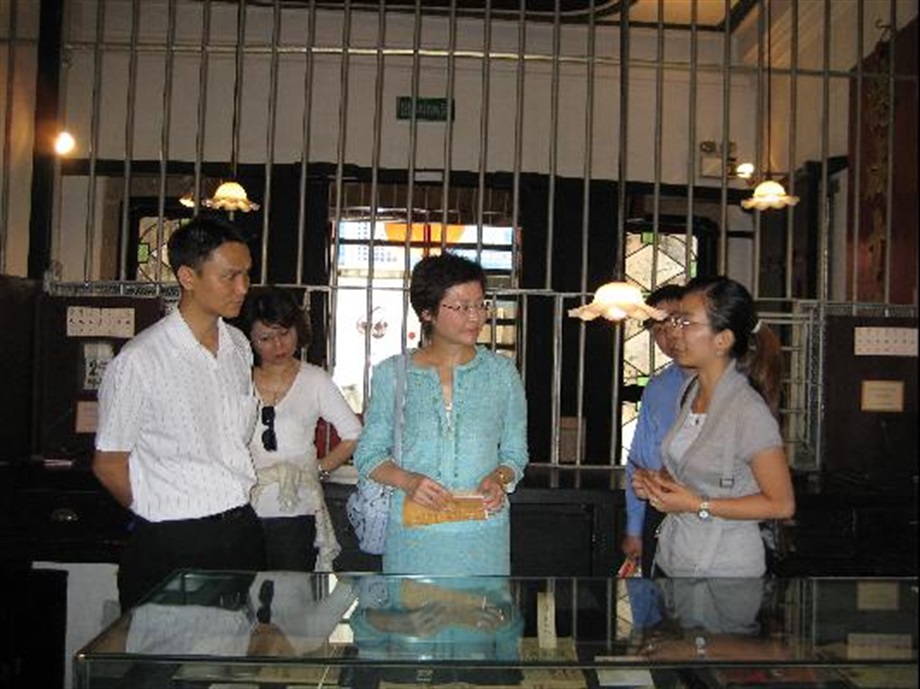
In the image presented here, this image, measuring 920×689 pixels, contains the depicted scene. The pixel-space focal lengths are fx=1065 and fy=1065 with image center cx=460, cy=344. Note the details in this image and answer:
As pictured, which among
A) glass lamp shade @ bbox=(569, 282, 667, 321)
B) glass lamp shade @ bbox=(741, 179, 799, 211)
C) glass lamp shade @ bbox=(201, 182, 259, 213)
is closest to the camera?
glass lamp shade @ bbox=(569, 282, 667, 321)

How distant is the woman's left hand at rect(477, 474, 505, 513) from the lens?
7.87 ft

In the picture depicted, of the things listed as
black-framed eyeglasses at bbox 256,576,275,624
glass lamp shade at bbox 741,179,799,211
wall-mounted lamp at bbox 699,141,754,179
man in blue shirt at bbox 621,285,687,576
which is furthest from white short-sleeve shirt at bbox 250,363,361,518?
wall-mounted lamp at bbox 699,141,754,179

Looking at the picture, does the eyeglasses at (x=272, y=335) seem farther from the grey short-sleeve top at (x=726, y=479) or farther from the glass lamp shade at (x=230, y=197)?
the glass lamp shade at (x=230, y=197)

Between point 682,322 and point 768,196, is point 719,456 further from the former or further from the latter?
point 768,196

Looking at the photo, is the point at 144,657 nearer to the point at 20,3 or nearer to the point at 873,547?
the point at 873,547

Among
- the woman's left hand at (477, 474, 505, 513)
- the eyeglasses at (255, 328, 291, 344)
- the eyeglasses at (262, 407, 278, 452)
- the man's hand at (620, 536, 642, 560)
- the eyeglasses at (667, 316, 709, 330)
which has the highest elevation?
the eyeglasses at (667, 316, 709, 330)

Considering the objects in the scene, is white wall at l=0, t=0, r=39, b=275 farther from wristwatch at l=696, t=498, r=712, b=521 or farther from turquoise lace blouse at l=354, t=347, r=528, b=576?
wristwatch at l=696, t=498, r=712, b=521

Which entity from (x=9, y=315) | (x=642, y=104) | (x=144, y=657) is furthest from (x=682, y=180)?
(x=144, y=657)

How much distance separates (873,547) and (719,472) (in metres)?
1.67

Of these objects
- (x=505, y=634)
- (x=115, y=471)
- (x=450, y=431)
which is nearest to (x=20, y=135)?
(x=115, y=471)

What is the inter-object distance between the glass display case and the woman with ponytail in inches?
16.1

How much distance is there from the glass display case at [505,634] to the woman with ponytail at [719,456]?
408 mm

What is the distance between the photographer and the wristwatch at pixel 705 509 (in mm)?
2347

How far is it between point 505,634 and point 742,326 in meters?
1.18
